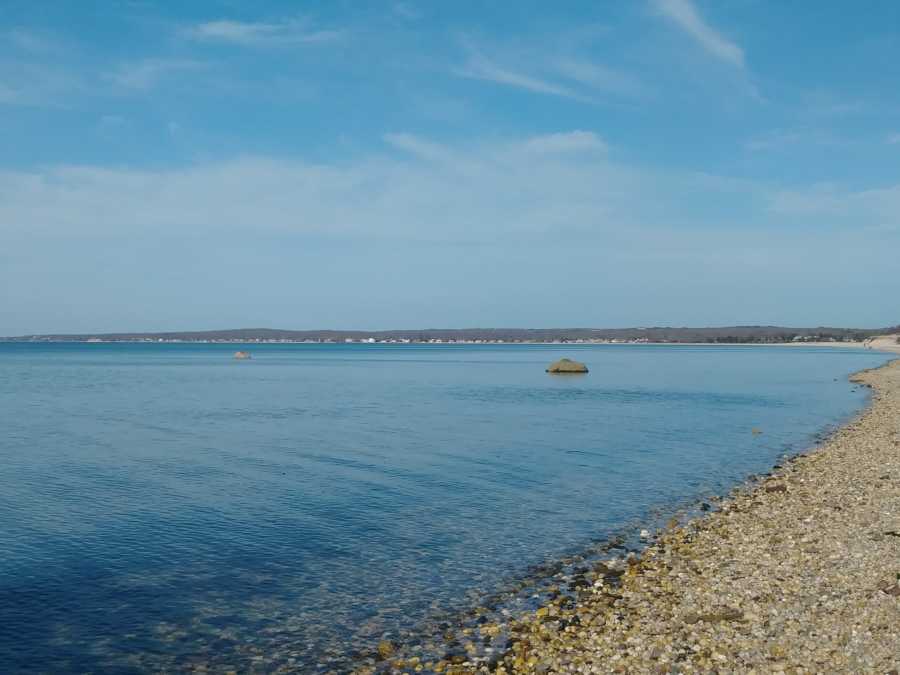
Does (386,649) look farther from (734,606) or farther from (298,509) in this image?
(298,509)

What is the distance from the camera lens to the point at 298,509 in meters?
19.6

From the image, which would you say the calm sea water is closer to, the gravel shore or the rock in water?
the gravel shore

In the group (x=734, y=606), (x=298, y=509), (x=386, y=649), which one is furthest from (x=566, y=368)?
(x=386, y=649)

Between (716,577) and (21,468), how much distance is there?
22.6 meters

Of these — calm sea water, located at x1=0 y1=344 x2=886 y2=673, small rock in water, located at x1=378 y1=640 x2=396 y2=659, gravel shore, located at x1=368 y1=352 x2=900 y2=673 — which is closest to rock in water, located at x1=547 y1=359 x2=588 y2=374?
calm sea water, located at x1=0 y1=344 x2=886 y2=673

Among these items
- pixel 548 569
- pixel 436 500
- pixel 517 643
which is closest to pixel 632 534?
pixel 548 569

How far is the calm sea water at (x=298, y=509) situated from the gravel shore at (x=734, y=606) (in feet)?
6.07

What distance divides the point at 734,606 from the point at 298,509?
38.4 ft

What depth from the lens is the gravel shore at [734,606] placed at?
31.3 ft

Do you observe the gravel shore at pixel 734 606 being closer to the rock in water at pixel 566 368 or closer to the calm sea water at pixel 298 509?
the calm sea water at pixel 298 509

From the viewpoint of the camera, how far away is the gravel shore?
31.3ft

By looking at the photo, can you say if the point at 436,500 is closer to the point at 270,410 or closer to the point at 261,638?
the point at 261,638

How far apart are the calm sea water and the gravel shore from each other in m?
1.85

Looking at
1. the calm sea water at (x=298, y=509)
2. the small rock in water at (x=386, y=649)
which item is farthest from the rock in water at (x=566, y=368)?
the small rock in water at (x=386, y=649)
